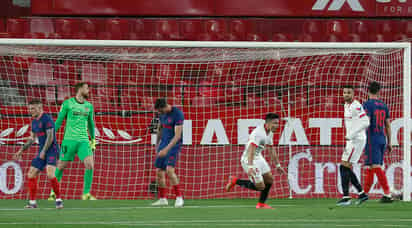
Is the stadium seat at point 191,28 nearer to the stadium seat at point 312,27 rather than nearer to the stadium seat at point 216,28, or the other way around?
the stadium seat at point 216,28

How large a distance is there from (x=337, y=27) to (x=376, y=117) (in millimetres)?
5786

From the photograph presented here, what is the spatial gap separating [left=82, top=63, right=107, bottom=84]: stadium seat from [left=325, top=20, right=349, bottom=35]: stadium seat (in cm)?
534

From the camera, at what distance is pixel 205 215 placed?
930cm

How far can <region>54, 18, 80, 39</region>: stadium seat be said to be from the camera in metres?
16.4

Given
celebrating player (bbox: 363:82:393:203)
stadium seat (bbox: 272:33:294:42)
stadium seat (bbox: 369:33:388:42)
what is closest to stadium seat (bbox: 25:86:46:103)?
stadium seat (bbox: 272:33:294:42)

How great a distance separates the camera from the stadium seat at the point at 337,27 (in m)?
16.8

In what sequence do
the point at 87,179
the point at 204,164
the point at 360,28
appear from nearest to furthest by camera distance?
the point at 87,179
the point at 204,164
the point at 360,28

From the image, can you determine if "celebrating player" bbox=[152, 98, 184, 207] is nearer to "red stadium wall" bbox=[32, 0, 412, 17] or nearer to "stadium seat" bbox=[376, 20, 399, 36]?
"red stadium wall" bbox=[32, 0, 412, 17]

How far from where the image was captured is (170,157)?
36.0 feet

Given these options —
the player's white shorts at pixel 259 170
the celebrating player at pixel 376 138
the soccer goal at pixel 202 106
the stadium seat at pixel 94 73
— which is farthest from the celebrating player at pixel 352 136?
the stadium seat at pixel 94 73

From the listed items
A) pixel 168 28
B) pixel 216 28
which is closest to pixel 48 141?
pixel 168 28

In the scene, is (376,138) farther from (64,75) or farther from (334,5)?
(334,5)

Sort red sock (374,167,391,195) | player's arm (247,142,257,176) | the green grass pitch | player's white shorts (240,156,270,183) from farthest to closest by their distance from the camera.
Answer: red sock (374,167,391,195)
player's white shorts (240,156,270,183)
player's arm (247,142,257,176)
the green grass pitch

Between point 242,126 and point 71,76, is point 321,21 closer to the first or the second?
point 242,126
